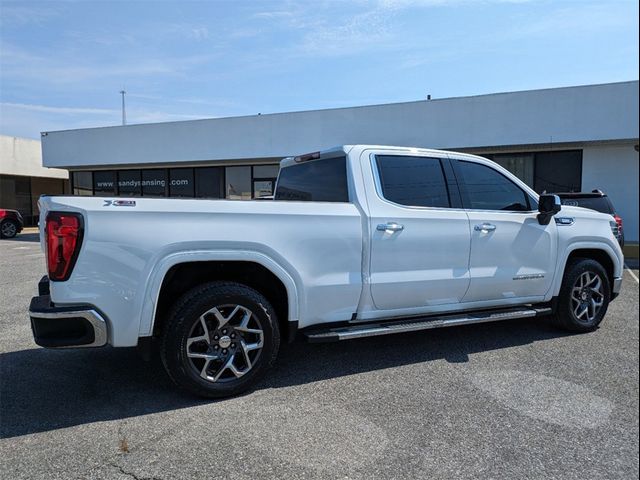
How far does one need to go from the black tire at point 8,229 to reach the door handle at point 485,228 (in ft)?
59.1

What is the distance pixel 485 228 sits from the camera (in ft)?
15.3

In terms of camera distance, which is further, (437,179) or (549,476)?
(437,179)

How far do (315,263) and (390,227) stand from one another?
0.78 metres

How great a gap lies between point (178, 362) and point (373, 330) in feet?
5.28

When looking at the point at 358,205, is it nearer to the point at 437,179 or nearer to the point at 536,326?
the point at 437,179

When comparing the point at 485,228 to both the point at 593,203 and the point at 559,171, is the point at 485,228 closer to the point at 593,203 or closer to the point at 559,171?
the point at 593,203

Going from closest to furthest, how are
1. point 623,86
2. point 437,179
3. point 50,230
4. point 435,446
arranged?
1. point 435,446
2. point 50,230
3. point 437,179
4. point 623,86

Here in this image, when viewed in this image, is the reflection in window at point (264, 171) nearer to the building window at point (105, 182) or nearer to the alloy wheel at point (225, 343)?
the building window at point (105, 182)

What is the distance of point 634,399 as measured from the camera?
11.8 feet

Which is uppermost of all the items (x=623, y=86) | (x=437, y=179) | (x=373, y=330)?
(x=623, y=86)

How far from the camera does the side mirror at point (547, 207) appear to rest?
488 centimetres

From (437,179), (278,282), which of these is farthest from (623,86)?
(278,282)

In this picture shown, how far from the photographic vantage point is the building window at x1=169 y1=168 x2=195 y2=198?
69.4ft

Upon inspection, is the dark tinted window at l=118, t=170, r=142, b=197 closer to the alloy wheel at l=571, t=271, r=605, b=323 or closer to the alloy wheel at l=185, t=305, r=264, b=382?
the alloy wheel at l=185, t=305, r=264, b=382
